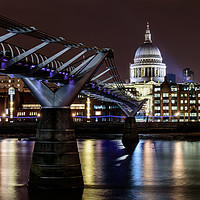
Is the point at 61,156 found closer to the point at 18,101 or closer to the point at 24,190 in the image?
the point at 24,190

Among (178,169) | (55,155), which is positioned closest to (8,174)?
(55,155)

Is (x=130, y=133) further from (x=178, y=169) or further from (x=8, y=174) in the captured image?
(x=8, y=174)

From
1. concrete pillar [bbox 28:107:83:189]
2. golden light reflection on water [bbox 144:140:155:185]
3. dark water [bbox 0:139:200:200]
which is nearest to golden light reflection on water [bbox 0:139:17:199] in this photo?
dark water [bbox 0:139:200:200]

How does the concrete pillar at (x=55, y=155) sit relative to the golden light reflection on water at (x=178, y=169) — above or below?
above

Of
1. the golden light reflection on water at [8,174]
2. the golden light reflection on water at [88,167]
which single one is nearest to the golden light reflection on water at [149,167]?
the golden light reflection on water at [88,167]

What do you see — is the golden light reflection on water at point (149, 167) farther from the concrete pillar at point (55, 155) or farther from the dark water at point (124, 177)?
the concrete pillar at point (55, 155)

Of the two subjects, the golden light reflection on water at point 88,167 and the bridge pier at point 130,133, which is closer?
the golden light reflection on water at point 88,167

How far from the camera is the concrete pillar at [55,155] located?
31.5m

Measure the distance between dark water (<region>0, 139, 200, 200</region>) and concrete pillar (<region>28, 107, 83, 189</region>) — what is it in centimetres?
83

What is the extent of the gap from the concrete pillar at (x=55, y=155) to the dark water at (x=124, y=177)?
0.83m

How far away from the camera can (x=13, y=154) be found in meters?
66.0

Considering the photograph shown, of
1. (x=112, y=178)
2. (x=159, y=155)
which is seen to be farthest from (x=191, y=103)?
(x=112, y=178)

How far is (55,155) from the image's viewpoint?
31.7 metres

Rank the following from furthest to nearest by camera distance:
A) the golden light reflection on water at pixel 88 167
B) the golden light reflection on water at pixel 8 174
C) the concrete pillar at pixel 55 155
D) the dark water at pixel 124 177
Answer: the golden light reflection on water at pixel 88 167 → the golden light reflection on water at pixel 8 174 → the dark water at pixel 124 177 → the concrete pillar at pixel 55 155
